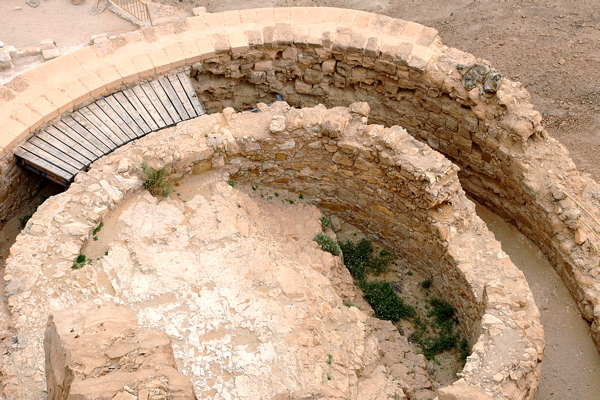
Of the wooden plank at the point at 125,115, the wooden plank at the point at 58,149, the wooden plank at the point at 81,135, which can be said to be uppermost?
the wooden plank at the point at 125,115

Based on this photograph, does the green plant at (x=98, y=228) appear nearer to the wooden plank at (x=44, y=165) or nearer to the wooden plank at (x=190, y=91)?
the wooden plank at (x=44, y=165)

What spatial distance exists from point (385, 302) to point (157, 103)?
533 cm

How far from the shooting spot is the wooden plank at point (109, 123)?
33.8 ft

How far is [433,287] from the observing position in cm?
1013

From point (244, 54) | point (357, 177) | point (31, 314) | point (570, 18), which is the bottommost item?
point (31, 314)

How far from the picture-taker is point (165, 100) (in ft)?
36.0

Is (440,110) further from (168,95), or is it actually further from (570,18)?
(570,18)

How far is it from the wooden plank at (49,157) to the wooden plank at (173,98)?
2.07m

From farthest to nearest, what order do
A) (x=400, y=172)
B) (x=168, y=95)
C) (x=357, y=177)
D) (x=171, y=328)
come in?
1. (x=168, y=95)
2. (x=357, y=177)
3. (x=400, y=172)
4. (x=171, y=328)

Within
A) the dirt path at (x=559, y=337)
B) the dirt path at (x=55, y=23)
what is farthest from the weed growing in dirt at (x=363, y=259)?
the dirt path at (x=55, y=23)

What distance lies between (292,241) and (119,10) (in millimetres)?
7572

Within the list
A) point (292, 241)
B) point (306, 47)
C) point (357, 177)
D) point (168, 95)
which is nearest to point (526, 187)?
point (357, 177)

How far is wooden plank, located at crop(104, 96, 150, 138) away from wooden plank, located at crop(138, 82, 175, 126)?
1.25 feet

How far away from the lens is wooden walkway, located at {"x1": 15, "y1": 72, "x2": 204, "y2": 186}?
32.6ft
